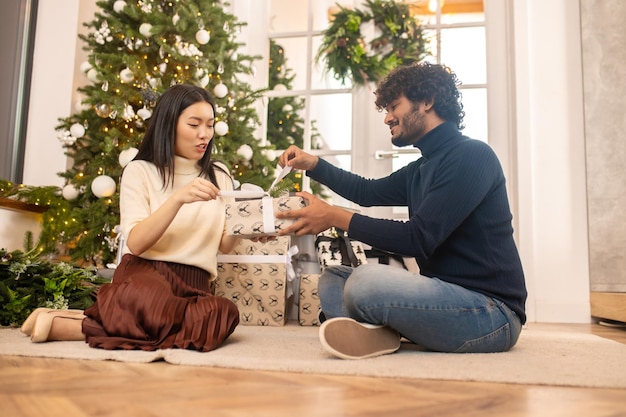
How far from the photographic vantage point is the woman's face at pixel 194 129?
191 cm

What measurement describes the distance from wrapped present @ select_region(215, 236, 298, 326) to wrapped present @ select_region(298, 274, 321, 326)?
0.09 meters

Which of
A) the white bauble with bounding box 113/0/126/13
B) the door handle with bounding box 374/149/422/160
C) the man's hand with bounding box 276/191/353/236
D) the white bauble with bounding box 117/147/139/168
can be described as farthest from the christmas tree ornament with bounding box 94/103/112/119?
the man's hand with bounding box 276/191/353/236

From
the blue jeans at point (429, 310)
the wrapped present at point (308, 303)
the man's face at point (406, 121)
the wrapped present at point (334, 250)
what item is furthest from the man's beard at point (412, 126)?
the wrapped present at point (308, 303)

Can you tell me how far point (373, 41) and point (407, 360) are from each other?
272 centimetres

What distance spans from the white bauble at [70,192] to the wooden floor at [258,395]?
5.98 feet

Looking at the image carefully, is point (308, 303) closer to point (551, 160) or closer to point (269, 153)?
point (269, 153)

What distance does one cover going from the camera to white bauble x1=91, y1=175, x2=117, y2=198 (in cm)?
282

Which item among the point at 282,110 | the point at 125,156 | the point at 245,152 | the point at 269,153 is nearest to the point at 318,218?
the point at 125,156

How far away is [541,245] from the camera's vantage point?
3.28 meters

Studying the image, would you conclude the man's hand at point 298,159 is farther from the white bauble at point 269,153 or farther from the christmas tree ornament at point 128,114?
the white bauble at point 269,153

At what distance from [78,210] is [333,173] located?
1.54 metres

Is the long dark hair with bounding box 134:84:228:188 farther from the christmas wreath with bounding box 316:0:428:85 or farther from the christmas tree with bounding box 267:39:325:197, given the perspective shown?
the christmas tree with bounding box 267:39:325:197

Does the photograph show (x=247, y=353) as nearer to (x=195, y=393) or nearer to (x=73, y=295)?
(x=195, y=393)

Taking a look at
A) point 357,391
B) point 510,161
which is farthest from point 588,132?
point 357,391
